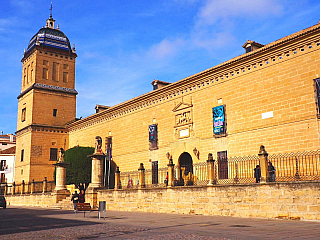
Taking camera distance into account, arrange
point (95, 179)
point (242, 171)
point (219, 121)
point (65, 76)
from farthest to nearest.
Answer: point (65, 76)
point (95, 179)
point (219, 121)
point (242, 171)

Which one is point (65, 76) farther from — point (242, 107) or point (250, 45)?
point (242, 107)

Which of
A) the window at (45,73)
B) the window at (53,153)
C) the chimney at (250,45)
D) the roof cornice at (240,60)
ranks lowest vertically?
the window at (53,153)

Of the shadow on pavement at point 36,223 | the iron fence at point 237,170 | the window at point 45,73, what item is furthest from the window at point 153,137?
the window at point 45,73

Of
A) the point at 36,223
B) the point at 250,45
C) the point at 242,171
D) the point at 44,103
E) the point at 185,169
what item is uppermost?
the point at 44,103

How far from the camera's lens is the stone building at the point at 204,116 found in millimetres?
17094

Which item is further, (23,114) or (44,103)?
(23,114)

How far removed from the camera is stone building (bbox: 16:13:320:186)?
17094 millimetres

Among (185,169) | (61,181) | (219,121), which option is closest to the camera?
(185,169)

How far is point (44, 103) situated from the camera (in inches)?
1476

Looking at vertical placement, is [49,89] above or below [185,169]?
above

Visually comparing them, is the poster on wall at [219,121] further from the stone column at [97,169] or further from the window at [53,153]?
the window at [53,153]

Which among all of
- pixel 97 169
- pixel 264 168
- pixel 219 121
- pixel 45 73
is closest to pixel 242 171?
pixel 219 121

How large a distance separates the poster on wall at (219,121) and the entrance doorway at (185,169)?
246 cm

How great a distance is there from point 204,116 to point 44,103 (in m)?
21.3
